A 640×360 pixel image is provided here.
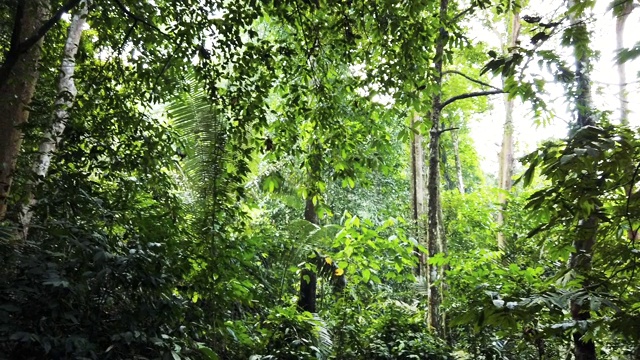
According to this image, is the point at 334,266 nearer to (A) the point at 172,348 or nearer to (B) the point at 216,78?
(B) the point at 216,78

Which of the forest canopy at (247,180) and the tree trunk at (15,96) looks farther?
the tree trunk at (15,96)

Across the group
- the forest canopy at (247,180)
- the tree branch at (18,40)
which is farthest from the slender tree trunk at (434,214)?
the tree branch at (18,40)

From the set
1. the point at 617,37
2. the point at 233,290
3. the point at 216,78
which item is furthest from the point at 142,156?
the point at 617,37

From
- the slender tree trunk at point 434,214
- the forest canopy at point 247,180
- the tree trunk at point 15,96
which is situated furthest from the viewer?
the slender tree trunk at point 434,214

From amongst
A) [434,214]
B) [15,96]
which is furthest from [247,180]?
[434,214]

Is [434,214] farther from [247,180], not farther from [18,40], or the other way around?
[18,40]

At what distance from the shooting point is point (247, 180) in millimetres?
4234

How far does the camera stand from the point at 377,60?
4.25 metres

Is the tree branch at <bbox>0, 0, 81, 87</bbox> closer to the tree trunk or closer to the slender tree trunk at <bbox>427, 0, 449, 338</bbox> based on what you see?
the tree trunk

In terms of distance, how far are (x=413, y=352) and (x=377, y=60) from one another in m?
3.14

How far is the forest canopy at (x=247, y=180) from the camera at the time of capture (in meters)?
1.96

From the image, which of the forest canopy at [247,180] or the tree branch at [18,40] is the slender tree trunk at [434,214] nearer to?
the forest canopy at [247,180]

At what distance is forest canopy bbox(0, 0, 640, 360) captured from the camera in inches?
77.2

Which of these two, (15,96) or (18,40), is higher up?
(18,40)
